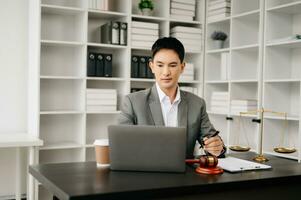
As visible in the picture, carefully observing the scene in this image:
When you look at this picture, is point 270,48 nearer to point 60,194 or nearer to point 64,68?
point 64,68

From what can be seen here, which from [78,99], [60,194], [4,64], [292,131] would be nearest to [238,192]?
[60,194]

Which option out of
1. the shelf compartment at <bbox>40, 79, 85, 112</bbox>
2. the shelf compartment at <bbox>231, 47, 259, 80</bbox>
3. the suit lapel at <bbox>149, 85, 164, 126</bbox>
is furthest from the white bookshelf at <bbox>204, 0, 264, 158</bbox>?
the suit lapel at <bbox>149, 85, 164, 126</bbox>

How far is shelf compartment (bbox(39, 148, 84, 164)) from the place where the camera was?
4.11 m

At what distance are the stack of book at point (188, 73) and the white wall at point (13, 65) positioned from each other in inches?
71.4

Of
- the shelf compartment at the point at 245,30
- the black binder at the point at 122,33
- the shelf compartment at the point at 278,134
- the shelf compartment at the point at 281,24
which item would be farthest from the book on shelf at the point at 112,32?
the shelf compartment at the point at 278,134

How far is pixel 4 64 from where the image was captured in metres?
3.96

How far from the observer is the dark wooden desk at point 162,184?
57.1 inches

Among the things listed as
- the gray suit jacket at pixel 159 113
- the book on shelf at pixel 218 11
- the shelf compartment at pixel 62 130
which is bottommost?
the shelf compartment at pixel 62 130

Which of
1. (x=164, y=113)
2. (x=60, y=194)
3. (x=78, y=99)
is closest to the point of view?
(x=60, y=194)

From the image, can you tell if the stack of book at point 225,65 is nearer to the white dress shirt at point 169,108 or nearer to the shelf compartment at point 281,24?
the shelf compartment at point 281,24

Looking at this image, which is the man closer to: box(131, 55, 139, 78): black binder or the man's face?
the man's face

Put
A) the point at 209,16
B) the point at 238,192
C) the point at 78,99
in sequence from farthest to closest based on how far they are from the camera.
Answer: the point at 209,16, the point at 78,99, the point at 238,192

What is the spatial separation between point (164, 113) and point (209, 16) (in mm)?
2514

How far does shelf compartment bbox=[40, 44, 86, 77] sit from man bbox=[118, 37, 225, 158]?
Answer: 1785mm
